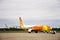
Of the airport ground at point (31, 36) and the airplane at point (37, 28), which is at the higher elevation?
the airplane at point (37, 28)

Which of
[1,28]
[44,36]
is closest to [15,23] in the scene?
[1,28]

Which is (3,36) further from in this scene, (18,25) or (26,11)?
(26,11)

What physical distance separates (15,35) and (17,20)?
332mm

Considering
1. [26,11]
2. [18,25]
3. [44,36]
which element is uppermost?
[26,11]

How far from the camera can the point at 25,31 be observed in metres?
3.98

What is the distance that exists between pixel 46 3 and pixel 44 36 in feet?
2.32

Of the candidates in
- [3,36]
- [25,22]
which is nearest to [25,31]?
[25,22]

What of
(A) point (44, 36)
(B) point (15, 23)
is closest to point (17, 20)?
(B) point (15, 23)

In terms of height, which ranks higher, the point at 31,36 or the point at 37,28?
the point at 37,28

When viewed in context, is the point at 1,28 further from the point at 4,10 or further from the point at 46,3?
the point at 46,3

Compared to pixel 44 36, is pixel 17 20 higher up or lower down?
higher up

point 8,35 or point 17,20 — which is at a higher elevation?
point 17,20

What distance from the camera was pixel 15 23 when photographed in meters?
4.02

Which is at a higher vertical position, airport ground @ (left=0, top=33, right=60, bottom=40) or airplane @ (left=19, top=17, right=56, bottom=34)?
airplane @ (left=19, top=17, right=56, bottom=34)
